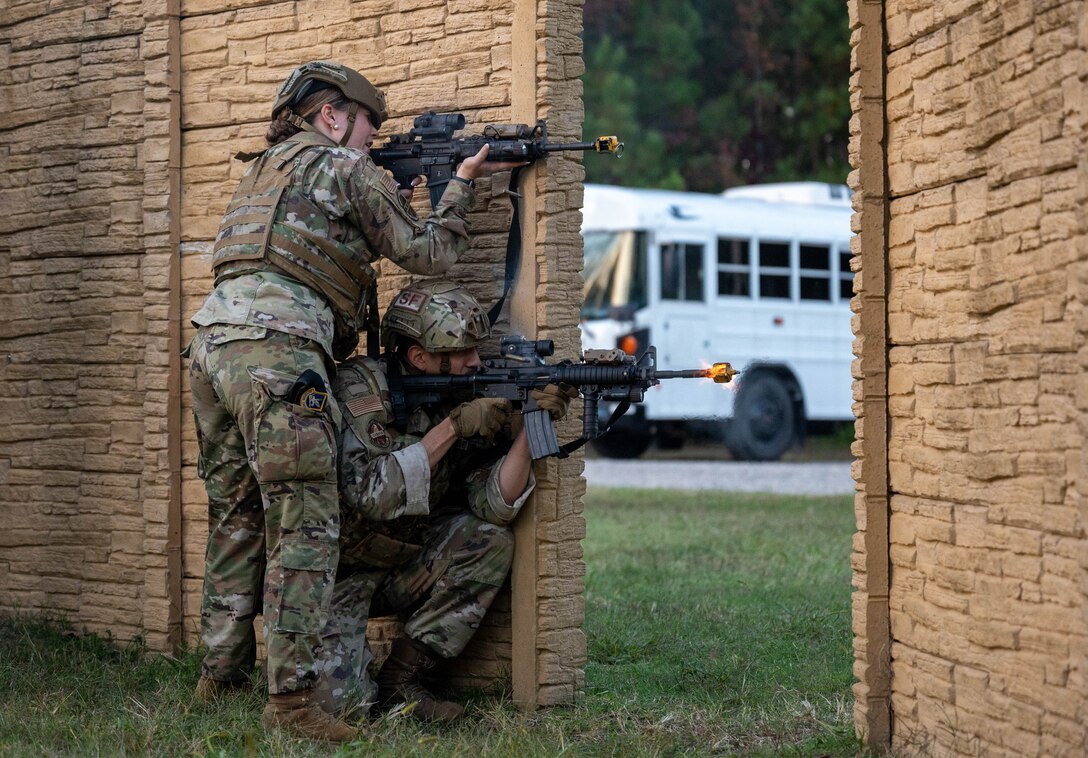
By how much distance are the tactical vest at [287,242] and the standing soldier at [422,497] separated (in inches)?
9.8

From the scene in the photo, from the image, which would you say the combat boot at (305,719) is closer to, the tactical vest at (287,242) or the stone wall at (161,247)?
the stone wall at (161,247)

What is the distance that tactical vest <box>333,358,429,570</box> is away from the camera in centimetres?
482

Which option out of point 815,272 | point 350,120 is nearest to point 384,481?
point 350,120

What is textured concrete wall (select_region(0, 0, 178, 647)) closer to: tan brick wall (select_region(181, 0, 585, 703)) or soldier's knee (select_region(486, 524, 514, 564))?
tan brick wall (select_region(181, 0, 585, 703))

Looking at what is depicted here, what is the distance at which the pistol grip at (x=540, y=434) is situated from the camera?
15.6 ft

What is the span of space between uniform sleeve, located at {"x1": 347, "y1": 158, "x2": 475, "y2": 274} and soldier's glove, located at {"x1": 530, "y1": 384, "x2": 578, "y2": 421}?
0.56 metres

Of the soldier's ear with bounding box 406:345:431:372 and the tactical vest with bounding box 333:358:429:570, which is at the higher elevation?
the soldier's ear with bounding box 406:345:431:372

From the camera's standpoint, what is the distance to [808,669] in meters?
5.69

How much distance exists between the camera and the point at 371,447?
15.7 ft

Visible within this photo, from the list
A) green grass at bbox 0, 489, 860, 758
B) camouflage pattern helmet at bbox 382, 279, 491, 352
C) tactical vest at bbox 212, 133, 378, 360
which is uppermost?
tactical vest at bbox 212, 133, 378, 360

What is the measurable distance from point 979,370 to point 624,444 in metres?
13.8

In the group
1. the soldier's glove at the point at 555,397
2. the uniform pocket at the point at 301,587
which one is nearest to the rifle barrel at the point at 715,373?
the soldier's glove at the point at 555,397

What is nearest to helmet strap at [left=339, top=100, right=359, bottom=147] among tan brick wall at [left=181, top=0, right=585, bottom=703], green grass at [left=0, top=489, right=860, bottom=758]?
tan brick wall at [left=181, top=0, right=585, bottom=703]

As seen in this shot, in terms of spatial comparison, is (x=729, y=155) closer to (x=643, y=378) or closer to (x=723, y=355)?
(x=723, y=355)
